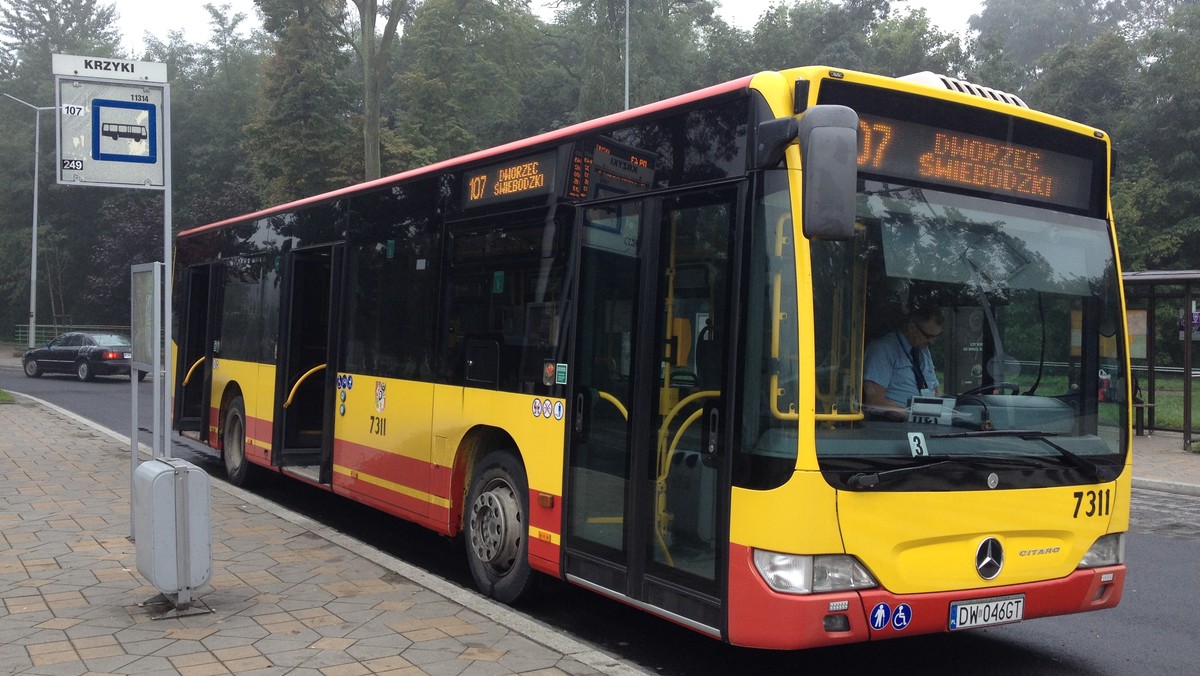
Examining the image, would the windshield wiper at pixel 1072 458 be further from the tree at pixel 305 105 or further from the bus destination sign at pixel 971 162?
the tree at pixel 305 105

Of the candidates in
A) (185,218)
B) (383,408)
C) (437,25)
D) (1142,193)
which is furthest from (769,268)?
(185,218)

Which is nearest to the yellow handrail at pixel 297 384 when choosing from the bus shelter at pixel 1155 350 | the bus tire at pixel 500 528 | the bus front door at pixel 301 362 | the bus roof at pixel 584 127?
the bus front door at pixel 301 362

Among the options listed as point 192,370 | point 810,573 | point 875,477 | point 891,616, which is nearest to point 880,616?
point 891,616

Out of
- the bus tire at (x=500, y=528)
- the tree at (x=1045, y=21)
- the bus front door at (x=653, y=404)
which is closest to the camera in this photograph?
the bus front door at (x=653, y=404)

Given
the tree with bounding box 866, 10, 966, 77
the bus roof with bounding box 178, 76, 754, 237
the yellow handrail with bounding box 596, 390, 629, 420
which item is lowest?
the yellow handrail with bounding box 596, 390, 629, 420

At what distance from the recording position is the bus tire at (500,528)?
6.83 m

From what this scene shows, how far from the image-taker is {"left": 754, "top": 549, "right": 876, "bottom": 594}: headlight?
4812mm

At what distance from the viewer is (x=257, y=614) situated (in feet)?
20.6

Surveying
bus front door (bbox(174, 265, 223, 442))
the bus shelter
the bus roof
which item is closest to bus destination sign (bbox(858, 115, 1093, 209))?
the bus roof

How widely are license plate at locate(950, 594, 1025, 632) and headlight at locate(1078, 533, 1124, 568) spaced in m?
0.55

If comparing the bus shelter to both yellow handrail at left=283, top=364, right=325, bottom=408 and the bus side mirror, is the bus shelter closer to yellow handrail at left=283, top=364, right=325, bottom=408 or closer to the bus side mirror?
yellow handrail at left=283, top=364, right=325, bottom=408

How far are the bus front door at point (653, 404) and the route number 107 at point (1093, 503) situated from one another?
189cm

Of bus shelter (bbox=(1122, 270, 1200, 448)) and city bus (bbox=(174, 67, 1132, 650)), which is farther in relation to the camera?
bus shelter (bbox=(1122, 270, 1200, 448))

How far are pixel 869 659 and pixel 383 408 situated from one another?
13.9 feet
